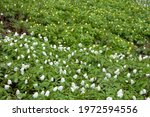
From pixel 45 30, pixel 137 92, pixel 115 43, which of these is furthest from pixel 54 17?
pixel 137 92

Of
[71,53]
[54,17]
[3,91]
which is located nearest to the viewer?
[3,91]

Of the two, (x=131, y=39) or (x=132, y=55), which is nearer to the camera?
(x=132, y=55)

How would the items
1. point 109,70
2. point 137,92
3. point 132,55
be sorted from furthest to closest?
point 132,55 → point 109,70 → point 137,92

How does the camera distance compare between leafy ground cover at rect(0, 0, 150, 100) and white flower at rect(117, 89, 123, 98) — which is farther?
leafy ground cover at rect(0, 0, 150, 100)

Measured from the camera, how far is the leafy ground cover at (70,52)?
7.65m

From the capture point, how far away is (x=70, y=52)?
375 inches

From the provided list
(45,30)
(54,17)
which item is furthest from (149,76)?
(54,17)

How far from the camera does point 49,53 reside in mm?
9172

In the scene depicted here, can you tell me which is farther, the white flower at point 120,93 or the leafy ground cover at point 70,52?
the leafy ground cover at point 70,52

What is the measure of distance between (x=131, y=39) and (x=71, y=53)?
3740 mm

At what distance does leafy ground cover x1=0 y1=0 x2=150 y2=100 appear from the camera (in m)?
7.65

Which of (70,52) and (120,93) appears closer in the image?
(120,93)

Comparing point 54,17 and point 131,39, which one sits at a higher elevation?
point 54,17

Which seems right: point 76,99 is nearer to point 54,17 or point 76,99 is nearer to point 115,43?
point 115,43
